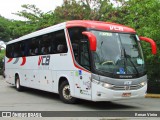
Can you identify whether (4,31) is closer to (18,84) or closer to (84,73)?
(18,84)

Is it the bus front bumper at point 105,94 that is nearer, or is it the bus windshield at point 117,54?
the bus front bumper at point 105,94

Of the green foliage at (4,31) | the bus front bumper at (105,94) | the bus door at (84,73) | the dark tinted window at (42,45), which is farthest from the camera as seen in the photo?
the green foliage at (4,31)

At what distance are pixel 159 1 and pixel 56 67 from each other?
279 inches

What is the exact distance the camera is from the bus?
12.4 m

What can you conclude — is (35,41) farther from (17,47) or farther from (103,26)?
(103,26)

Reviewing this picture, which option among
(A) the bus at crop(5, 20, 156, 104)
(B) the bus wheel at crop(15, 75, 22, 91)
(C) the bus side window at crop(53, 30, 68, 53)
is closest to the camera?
(A) the bus at crop(5, 20, 156, 104)

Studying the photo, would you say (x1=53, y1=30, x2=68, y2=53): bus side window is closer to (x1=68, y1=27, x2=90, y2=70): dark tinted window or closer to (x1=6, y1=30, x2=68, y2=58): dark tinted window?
(x1=6, y1=30, x2=68, y2=58): dark tinted window

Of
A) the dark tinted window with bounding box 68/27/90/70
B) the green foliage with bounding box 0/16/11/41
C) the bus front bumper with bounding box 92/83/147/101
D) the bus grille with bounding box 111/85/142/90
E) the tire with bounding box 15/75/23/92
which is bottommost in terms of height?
the tire with bounding box 15/75/23/92

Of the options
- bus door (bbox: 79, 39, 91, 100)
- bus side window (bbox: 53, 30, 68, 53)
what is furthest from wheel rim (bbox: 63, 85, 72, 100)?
bus side window (bbox: 53, 30, 68, 53)

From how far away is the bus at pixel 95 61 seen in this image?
1242 centimetres

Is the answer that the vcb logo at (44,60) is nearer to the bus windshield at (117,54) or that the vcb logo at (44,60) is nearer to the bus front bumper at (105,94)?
the bus windshield at (117,54)

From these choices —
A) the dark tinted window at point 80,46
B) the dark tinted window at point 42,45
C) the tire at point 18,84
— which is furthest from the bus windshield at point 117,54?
the tire at point 18,84

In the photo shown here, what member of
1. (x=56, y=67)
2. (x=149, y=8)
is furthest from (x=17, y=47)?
(x=149, y=8)

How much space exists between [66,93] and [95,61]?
2.69 m
